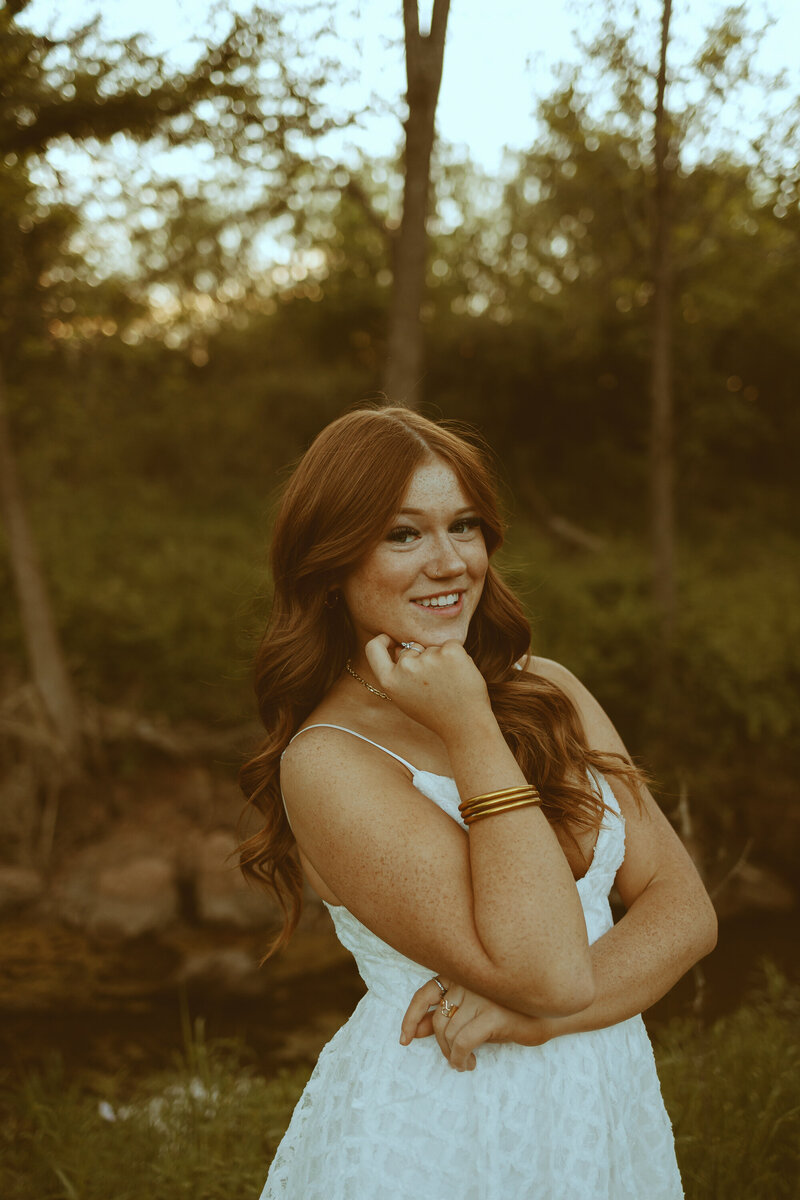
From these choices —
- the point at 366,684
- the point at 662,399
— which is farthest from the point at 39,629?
the point at 366,684

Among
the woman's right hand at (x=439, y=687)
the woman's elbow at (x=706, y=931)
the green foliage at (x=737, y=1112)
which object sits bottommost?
the green foliage at (x=737, y=1112)

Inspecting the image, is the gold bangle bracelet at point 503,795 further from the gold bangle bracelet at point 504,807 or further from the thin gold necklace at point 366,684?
the thin gold necklace at point 366,684

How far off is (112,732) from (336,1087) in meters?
7.80

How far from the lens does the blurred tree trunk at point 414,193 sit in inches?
180

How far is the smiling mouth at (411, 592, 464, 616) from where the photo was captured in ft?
6.13

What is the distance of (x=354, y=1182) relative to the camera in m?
1.68

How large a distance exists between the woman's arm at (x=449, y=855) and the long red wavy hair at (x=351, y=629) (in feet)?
0.99

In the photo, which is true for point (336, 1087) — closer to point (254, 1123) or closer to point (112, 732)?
point (254, 1123)

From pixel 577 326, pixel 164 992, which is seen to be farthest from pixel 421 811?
pixel 577 326

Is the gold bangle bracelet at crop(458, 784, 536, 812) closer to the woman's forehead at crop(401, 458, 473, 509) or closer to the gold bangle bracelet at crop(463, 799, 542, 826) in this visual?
the gold bangle bracelet at crop(463, 799, 542, 826)

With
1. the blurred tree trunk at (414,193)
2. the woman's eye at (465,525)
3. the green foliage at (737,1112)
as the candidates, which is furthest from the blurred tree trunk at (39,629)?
the woman's eye at (465,525)

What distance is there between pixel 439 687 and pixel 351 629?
481 mm

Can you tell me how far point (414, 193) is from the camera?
5.35 meters

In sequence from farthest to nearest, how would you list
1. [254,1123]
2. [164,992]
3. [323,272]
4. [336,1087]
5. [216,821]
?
[323,272], [216,821], [164,992], [254,1123], [336,1087]
